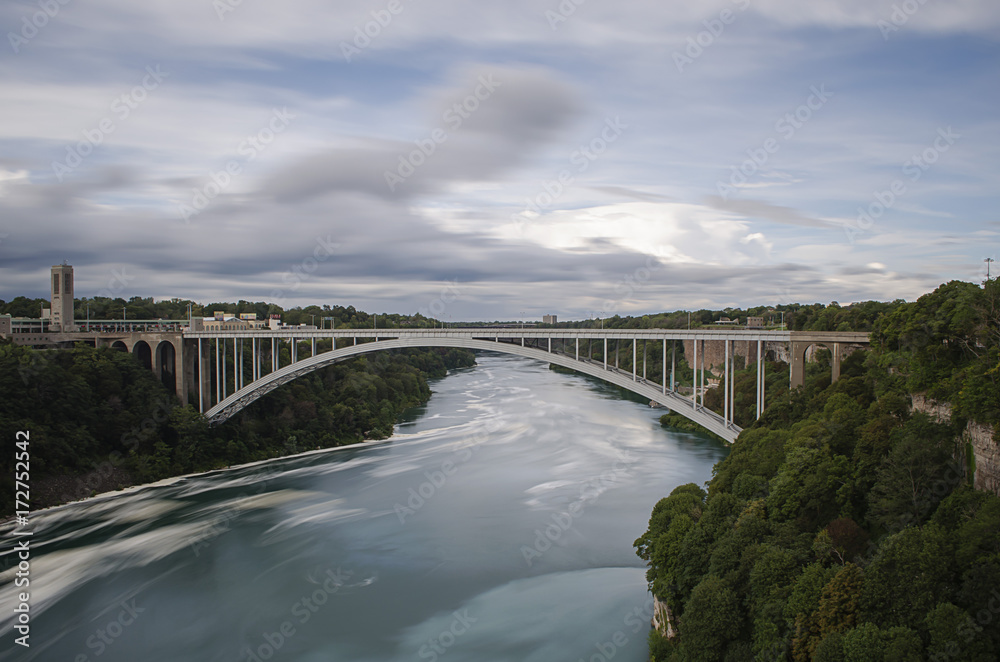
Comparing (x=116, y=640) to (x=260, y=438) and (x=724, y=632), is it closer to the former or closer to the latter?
(x=724, y=632)

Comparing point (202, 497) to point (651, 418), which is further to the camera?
point (651, 418)

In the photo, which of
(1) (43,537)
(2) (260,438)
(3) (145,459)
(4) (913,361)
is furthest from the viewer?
(2) (260,438)

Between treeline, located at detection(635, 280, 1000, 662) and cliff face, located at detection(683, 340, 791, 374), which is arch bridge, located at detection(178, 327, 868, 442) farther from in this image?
treeline, located at detection(635, 280, 1000, 662)

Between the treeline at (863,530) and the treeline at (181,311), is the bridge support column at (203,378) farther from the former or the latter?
the treeline at (863,530)

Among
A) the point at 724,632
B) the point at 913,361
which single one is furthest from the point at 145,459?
the point at 913,361

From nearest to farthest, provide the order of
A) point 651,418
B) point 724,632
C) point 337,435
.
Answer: point 724,632 < point 337,435 < point 651,418

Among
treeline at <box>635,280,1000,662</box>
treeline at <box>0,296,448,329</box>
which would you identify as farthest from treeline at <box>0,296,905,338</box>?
treeline at <box>635,280,1000,662</box>

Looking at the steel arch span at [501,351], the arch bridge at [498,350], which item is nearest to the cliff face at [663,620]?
the arch bridge at [498,350]
